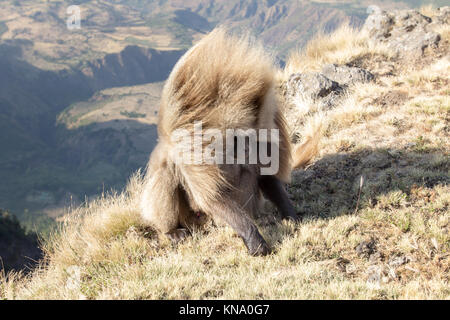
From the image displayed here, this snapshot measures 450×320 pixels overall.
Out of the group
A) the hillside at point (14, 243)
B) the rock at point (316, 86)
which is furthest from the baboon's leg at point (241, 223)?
the hillside at point (14, 243)

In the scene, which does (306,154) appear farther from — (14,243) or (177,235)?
(14,243)

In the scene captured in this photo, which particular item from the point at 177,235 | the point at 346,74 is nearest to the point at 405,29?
the point at 346,74

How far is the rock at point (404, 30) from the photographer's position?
9633 millimetres

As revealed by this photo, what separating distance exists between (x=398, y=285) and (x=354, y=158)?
280cm

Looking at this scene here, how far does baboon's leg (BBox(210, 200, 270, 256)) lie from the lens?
11.1 feet

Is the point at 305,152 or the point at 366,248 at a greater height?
the point at 305,152

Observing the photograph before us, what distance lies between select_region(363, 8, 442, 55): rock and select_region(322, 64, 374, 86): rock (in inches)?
80.9

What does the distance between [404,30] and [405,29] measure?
7 centimetres

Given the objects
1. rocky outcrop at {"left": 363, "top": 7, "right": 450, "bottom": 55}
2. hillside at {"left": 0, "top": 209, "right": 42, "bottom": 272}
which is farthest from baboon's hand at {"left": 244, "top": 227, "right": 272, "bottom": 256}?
hillside at {"left": 0, "top": 209, "right": 42, "bottom": 272}

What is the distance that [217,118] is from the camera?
3.12m

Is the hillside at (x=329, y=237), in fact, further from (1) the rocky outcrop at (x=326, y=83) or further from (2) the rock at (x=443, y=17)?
(2) the rock at (x=443, y=17)

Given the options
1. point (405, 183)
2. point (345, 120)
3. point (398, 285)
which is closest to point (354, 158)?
point (405, 183)

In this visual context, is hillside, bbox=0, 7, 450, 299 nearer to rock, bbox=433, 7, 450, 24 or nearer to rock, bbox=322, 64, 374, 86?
rock, bbox=322, 64, 374, 86
